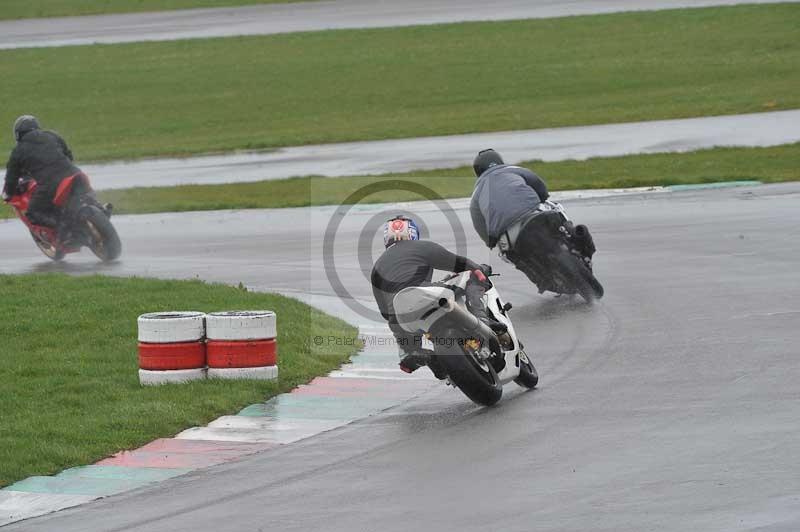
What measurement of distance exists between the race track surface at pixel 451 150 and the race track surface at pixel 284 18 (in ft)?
54.9

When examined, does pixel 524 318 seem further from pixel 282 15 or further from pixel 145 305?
pixel 282 15

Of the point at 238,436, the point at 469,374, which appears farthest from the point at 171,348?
the point at 469,374

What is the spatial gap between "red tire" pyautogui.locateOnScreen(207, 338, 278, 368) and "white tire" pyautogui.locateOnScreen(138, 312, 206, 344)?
183 millimetres

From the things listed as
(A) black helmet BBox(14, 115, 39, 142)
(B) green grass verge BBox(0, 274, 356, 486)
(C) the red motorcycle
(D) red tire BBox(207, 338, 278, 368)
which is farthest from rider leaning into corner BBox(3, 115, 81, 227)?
(D) red tire BBox(207, 338, 278, 368)

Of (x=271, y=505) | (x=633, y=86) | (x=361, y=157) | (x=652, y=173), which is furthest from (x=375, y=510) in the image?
(x=633, y=86)

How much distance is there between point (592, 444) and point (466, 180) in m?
15.9

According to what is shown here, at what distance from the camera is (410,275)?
10.8 metres

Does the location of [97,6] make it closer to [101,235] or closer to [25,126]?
[25,126]

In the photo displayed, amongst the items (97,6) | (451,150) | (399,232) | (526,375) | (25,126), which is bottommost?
(526,375)

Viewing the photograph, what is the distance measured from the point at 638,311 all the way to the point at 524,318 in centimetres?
107

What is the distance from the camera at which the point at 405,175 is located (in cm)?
2522

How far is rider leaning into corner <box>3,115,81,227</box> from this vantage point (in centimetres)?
2005

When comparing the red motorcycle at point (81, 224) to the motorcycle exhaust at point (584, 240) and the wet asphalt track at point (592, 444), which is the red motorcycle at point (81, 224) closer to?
the wet asphalt track at point (592, 444)

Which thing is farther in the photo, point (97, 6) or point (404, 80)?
point (97, 6)
